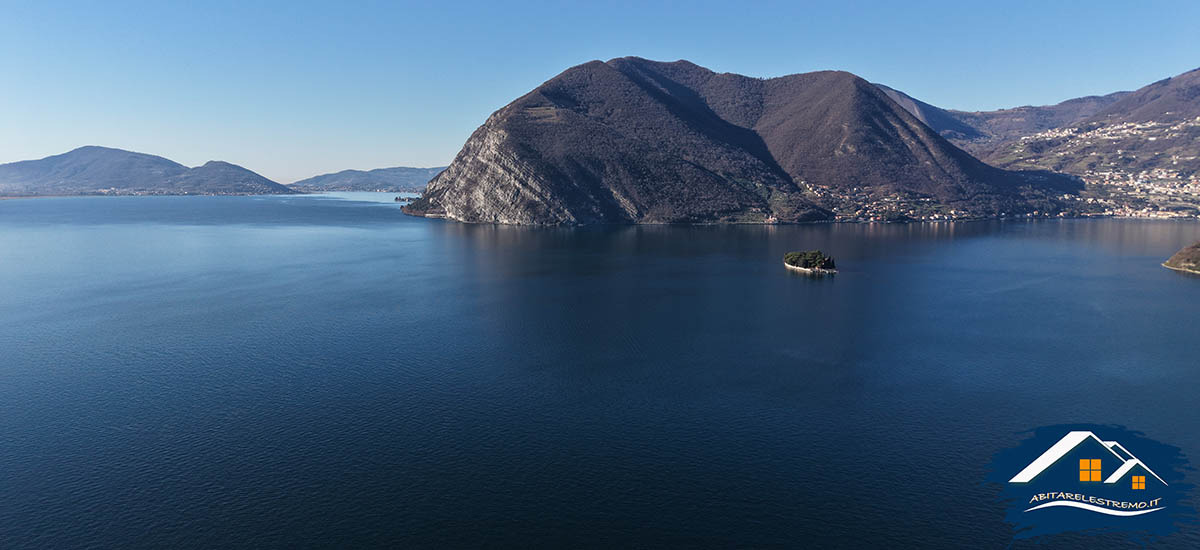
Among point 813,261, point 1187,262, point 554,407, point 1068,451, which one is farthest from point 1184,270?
point 554,407

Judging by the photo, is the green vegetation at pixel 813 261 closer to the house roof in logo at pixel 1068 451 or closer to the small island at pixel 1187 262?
the small island at pixel 1187 262

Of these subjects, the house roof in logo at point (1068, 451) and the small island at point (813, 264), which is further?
the small island at point (813, 264)

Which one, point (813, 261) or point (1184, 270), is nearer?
point (813, 261)

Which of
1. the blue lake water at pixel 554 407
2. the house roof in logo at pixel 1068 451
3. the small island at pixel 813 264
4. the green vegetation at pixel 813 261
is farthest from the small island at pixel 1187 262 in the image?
the house roof in logo at pixel 1068 451

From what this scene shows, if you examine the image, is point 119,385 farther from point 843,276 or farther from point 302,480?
point 843,276

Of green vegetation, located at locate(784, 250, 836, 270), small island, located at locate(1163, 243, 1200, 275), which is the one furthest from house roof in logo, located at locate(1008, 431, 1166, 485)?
small island, located at locate(1163, 243, 1200, 275)

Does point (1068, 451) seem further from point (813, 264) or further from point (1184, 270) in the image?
point (1184, 270)
